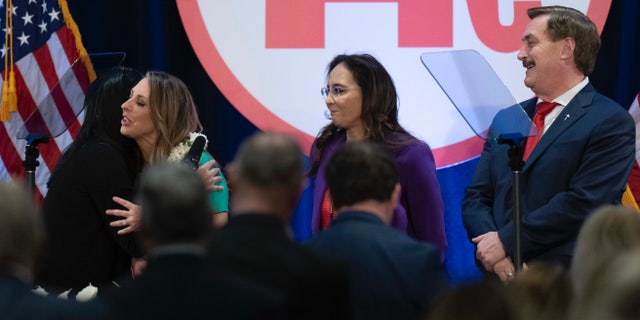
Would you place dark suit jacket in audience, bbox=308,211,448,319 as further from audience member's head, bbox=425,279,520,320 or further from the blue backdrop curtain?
the blue backdrop curtain

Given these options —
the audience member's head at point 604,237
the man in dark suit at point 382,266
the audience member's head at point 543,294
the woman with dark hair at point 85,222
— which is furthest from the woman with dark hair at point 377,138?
the audience member's head at point 543,294

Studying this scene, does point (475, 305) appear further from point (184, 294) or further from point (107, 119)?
point (107, 119)

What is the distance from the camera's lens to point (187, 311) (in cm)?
239

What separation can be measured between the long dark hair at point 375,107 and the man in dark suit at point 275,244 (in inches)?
77.8

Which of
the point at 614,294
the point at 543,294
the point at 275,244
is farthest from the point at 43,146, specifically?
the point at 614,294

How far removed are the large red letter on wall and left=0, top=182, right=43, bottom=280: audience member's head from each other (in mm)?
3261

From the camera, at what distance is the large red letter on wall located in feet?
18.9

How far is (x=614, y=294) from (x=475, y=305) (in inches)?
10.5

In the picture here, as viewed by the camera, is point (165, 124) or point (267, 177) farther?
point (165, 124)

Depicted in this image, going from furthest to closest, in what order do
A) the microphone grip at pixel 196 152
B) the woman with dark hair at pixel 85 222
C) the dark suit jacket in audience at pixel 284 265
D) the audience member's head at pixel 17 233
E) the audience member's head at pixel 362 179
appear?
the microphone grip at pixel 196 152
the woman with dark hair at pixel 85 222
the audience member's head at pixel 362 179
the dark suit jacket in audience at pixel 284 265
the audience member's head at pixel 17 233

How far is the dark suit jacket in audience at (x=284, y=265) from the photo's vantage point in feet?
8.88

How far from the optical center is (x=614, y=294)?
220 cm

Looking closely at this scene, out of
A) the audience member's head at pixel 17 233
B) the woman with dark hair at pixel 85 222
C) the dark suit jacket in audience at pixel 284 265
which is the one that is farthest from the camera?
the woman with dark hair at pixel 85 222

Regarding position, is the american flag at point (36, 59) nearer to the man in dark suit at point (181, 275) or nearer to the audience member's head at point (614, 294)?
the man in dark suit at point (181, 275)
